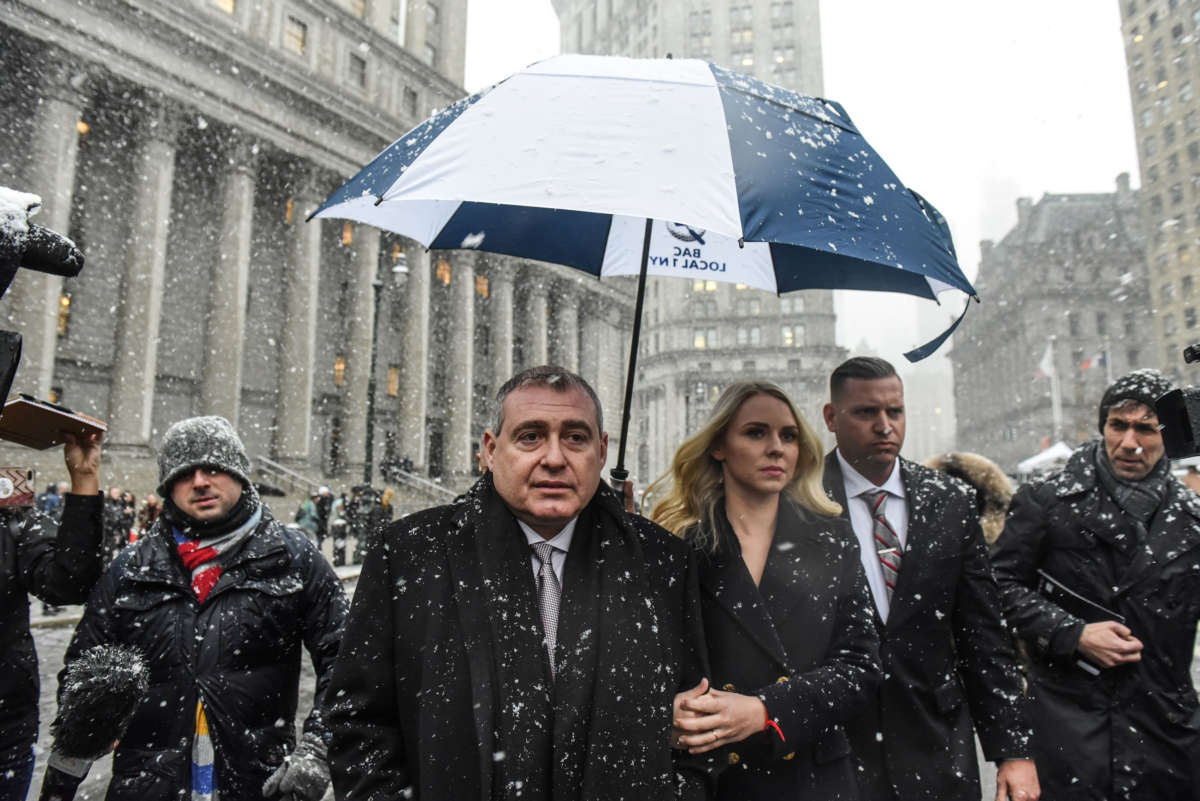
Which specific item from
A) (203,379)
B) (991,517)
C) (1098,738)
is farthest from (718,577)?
(203,379)

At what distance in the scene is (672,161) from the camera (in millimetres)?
2588

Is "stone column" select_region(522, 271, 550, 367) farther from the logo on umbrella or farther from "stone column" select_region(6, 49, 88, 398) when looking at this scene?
the logo on umbrella

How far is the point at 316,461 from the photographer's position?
3719 centimetres

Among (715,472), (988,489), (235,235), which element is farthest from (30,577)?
(235,235)

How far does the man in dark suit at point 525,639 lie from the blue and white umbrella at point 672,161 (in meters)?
0.71

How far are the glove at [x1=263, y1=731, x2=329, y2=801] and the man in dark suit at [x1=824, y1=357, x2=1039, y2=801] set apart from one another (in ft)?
7.13

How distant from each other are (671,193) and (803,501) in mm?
1409

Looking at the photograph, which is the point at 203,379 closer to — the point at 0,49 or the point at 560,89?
the point at 0,49

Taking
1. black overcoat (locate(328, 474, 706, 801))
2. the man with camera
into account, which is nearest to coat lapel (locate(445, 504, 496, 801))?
black overcoat (locate(328, 474, 706, 801))

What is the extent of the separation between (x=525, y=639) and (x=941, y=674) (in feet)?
6.77

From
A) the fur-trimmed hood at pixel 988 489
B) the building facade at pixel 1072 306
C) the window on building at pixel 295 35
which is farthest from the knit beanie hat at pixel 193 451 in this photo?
the building facade at pixel 1072 306

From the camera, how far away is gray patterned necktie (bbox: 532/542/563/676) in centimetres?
231

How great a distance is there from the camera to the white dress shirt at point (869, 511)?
3.44 metres

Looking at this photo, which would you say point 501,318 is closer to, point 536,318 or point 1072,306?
point 536,318
